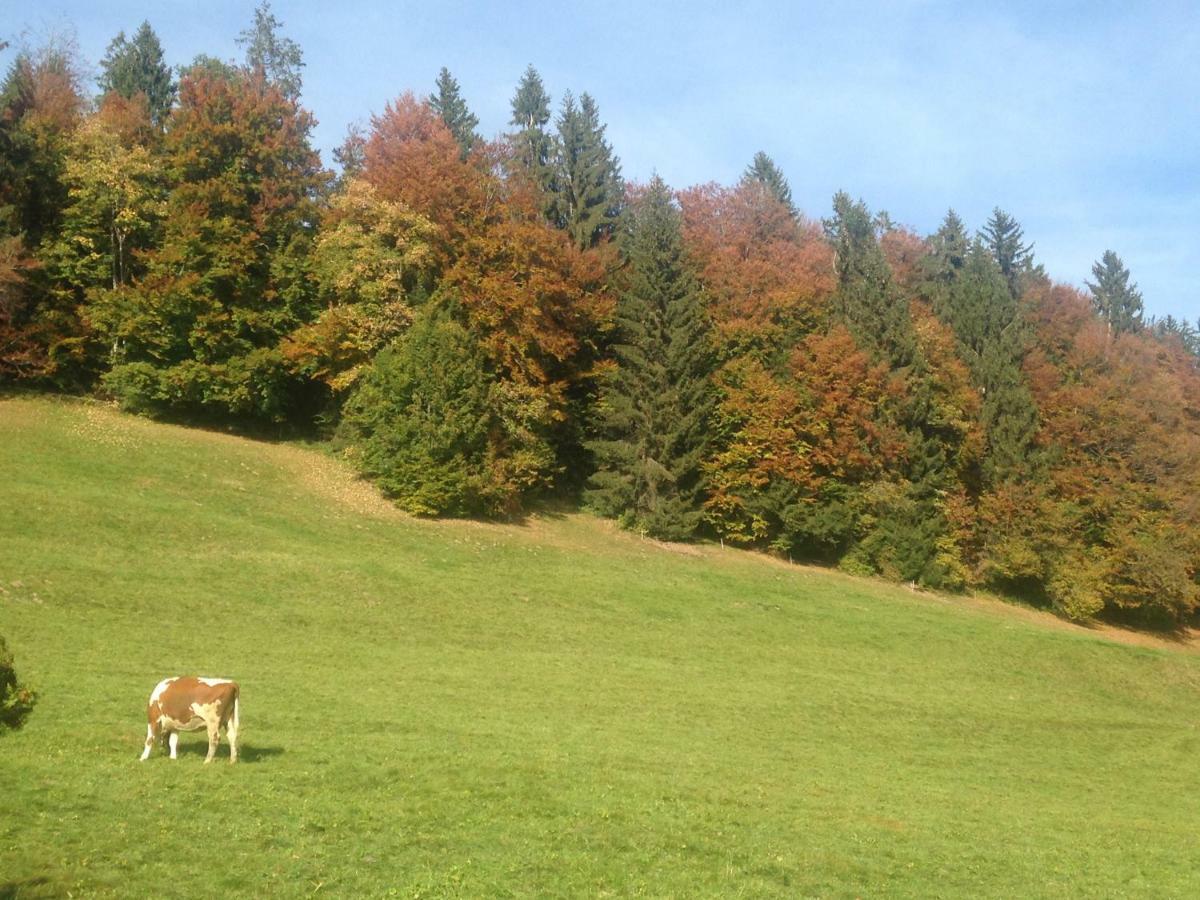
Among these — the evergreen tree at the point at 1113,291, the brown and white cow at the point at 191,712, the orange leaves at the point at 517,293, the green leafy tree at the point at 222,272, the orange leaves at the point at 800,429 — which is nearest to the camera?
the brown and white cow at the point at 191,712

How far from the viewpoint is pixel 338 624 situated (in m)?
31.5

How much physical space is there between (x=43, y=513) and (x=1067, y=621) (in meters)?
52.7

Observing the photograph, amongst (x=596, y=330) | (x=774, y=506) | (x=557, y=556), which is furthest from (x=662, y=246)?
(x=557, y=556)

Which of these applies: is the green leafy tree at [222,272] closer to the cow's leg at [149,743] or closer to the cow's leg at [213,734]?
the cow's leg at [149,743]

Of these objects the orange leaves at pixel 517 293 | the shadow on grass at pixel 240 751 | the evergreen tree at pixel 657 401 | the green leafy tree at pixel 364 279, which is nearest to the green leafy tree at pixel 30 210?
the green leafy tree at pixel 364 279

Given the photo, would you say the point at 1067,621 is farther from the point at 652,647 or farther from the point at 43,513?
the point at 43,513

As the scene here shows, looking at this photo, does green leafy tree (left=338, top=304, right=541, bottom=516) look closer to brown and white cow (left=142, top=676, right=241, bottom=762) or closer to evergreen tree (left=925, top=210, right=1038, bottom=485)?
brown and white cow (left=142, top=676, right=241, bottom=762)

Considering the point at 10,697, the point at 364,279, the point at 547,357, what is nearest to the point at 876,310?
the point at 547,357

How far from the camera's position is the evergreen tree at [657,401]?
53.7 meters

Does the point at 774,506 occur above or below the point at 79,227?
below

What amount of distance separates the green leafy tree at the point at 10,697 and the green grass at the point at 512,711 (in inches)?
54.1

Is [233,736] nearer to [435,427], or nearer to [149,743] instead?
[149,743]

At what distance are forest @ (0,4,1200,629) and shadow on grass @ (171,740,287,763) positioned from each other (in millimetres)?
28729

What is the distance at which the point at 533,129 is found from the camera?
2852 inches
